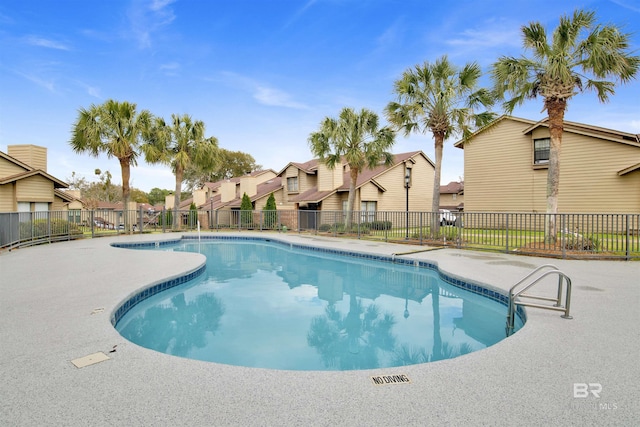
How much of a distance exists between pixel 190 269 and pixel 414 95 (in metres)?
11.7

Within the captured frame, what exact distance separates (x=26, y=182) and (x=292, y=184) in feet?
52.3

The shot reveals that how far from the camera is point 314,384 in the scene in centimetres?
271

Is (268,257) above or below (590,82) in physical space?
below

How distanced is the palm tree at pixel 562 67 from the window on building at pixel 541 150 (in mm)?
6891

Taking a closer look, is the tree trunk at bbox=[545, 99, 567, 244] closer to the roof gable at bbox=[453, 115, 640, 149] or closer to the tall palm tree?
the roof gable at bbox=[453, 115, 640, 149]

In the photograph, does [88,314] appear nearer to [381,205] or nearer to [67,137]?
[67,137]

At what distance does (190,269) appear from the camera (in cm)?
791

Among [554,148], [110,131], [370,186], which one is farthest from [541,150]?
[110,131]

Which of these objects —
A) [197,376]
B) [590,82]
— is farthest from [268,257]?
[590,82]


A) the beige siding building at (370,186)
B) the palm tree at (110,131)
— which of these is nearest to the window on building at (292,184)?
the beige siding building at (370,186)

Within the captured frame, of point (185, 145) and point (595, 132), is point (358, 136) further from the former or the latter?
point (185, 145)

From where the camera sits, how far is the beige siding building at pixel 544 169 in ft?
51.3

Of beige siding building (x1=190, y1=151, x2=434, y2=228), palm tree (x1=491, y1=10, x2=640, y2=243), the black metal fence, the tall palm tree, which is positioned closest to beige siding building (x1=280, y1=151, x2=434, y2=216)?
beige siding building (x1=190, y1=151, x2=434, y2=228)

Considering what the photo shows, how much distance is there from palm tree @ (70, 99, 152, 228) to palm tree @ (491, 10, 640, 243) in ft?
56.4
